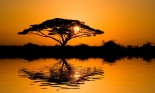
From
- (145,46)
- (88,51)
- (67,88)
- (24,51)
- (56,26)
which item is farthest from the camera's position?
(145,46)

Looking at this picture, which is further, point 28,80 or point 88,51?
point 88,51

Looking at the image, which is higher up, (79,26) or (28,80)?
Answer: (79,26)

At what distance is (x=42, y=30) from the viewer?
79438mm

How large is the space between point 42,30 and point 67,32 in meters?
4.88

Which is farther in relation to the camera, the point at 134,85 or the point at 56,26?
the point at 56,26

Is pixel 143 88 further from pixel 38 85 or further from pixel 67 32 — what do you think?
pixel 67 32

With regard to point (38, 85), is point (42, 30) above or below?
above

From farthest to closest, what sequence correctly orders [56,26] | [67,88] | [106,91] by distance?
1. [56,26]
2. [67,88]
3. [106,91]

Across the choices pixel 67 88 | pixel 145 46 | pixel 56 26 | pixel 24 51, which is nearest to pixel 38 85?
pixel 67 88

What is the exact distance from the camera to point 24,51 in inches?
3748

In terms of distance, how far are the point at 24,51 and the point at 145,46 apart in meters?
32.4

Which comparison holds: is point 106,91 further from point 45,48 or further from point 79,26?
point 45,48

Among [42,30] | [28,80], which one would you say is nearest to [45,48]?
[42,30]

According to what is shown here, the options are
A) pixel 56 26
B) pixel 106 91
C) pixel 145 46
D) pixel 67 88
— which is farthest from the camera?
pixel 145 46
